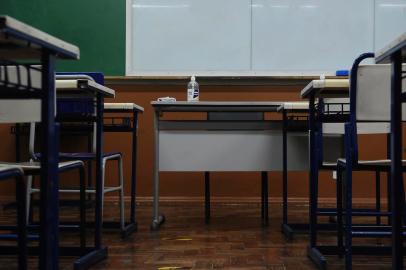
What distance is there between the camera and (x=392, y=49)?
1.37 meters

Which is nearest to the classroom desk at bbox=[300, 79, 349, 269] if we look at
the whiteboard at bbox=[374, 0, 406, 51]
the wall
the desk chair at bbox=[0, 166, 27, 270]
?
the desk chair at bbox=[0, 166, 27, 270]

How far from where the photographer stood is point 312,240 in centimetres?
222

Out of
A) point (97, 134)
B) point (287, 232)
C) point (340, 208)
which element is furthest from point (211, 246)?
point (97, 134)

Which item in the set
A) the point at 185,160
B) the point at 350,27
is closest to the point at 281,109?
the point at 185,160

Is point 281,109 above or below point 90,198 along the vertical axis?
above

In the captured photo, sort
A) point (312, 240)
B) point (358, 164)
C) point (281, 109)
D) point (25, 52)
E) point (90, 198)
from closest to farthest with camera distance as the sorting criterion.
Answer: point (25, 52), point (358, 164), point (312, 240), point (281, 109), point (90, 198)

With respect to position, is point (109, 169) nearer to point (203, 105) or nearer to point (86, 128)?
point (86, 128)

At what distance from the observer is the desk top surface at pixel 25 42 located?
1102 millimetres

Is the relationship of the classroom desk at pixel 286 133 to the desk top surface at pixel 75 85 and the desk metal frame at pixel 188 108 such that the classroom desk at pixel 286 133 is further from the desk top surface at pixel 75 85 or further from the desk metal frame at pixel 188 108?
the desk top surface at pixel 75 85

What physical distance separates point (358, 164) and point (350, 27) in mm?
2576

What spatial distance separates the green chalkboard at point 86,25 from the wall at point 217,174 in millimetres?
242

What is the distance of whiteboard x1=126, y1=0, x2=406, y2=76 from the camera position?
4.10 meters

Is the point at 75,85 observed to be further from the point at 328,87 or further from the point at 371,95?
the point at 371,95

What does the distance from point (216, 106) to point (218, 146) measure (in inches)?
10.4
